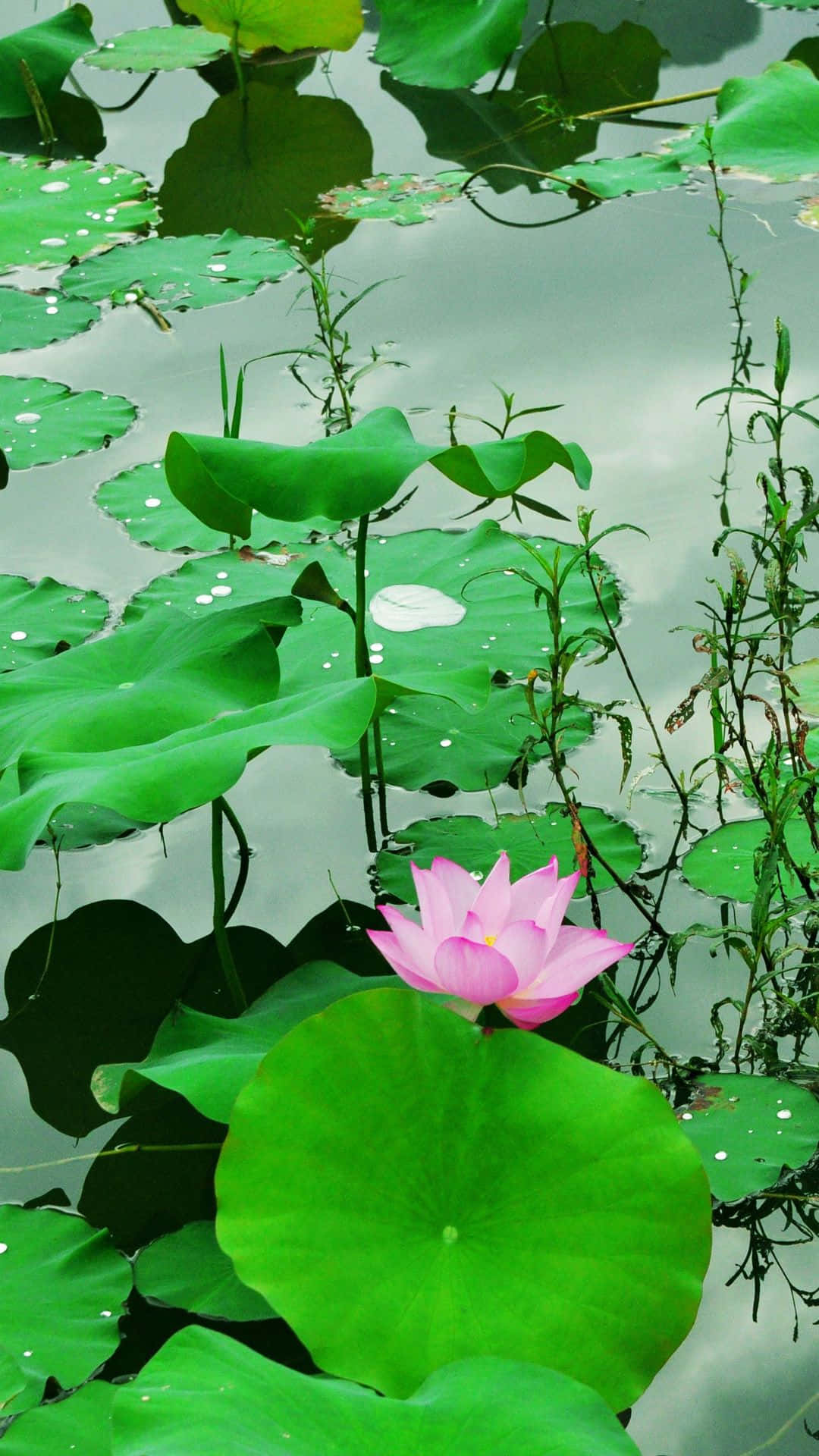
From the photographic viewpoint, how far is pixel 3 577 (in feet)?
7.27

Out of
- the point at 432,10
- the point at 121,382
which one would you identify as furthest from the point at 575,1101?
the point at 432,10

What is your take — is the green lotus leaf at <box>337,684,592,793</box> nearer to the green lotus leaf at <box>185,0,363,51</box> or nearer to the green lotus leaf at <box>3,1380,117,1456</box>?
the green lotus leaf at <box>3,1380,117,1456</box>

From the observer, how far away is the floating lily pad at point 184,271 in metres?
3.12

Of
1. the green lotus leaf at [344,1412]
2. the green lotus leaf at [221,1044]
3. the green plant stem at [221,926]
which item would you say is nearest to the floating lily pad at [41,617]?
the green plant stem at [221,926]

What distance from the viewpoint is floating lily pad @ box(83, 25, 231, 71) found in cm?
423

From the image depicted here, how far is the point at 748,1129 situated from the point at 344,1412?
0.53m

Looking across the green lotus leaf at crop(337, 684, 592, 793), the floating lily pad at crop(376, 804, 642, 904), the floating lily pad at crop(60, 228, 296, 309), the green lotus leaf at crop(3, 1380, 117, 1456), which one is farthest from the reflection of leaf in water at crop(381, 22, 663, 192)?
the green lotus leaf at crop(3, 1380, 117, 1456)

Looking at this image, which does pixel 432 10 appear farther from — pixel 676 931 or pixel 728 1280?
pixel 728 1280

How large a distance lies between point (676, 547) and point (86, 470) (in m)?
1.02

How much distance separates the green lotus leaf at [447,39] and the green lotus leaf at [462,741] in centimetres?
255

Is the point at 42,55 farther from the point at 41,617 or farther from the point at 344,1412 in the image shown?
the point at 344,1412

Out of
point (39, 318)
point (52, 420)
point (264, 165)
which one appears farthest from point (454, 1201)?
point (264, 165)

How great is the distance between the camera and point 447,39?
406cm

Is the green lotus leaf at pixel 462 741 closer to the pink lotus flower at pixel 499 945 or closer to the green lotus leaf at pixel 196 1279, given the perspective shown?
the pink lotus flower at pixel 499 945
